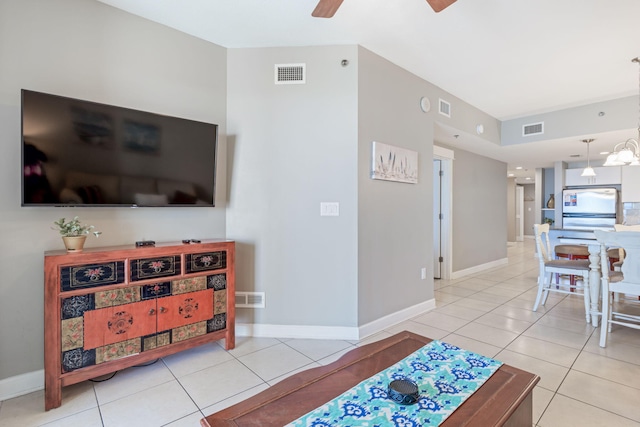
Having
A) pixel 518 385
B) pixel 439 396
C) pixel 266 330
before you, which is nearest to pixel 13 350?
pixel 266 330

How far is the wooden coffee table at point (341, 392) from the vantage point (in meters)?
1.07

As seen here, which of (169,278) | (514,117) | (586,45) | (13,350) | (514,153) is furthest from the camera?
(514,153)

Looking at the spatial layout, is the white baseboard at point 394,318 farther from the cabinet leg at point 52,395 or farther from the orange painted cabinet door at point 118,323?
the cabinet leg at point 52,395

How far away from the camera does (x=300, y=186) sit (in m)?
2.85

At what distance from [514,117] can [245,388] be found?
555 cm

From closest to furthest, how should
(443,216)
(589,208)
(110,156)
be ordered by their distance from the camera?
(110,156) → (443,216) → (589,208)

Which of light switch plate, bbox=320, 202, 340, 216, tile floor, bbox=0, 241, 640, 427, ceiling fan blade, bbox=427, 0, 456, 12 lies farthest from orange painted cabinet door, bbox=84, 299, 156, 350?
ceiling fan blade, bbox=427, 0, 456, 12

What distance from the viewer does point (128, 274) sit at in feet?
6.75

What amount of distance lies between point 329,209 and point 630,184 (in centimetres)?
674

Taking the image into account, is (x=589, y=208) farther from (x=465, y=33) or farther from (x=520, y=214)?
(x=465, y=33)

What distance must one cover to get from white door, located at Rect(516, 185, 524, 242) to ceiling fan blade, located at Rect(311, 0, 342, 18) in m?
11.7

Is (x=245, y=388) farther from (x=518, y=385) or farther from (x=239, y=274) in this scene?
(x=518, y=385)

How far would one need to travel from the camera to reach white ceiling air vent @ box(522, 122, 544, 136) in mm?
4761

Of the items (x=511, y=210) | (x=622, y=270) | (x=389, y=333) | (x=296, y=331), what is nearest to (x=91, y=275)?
(x=296, y=331)
